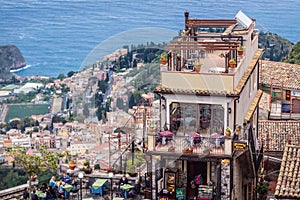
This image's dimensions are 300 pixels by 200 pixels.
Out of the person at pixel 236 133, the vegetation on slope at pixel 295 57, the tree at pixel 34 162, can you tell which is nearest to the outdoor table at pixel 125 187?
the tree at pixel 34 162

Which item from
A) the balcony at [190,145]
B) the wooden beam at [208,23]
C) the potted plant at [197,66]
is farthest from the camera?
the wooden beam at [208,23]

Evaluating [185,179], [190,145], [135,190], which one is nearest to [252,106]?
[185,179]

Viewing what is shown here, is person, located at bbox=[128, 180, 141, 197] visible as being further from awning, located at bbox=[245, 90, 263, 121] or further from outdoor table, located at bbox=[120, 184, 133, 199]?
awning, located at bbox=[245, 90, 263, 121]

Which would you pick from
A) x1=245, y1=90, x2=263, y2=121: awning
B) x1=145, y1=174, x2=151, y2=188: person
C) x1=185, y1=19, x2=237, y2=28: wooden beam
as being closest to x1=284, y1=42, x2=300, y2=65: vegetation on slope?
x1=245, y1=90, x2=263, y2=121: awning

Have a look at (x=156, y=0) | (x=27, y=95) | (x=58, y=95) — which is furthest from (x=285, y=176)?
(x=156, y=0)

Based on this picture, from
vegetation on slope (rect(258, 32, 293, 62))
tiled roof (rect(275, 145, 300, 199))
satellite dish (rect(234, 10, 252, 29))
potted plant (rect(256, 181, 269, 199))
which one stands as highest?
vegetation on slope (rect(258, 32, 293, 62))

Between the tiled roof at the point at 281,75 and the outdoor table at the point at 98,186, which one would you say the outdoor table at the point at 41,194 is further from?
the tiled roof at the point at 281,75

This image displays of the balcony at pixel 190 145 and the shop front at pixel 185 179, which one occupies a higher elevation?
the balcony at pixel 190 145
